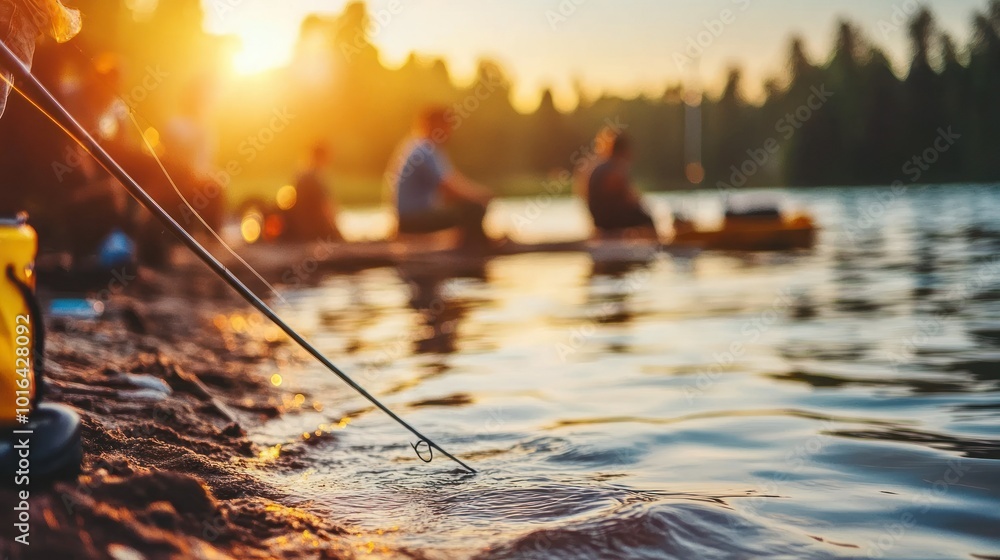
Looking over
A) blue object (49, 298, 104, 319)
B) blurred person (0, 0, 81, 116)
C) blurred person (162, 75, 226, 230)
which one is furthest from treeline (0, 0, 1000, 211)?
blurred person (0, 0, 81, 116)

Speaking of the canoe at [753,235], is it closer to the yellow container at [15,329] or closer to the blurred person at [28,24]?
the blurred person at [28,24]

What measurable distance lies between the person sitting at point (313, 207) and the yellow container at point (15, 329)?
11.9 metres

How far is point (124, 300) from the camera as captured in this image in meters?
8.19

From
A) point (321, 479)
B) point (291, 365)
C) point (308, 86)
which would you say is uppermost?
point (308, 86)

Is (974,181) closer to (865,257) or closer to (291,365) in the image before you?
(865,257)

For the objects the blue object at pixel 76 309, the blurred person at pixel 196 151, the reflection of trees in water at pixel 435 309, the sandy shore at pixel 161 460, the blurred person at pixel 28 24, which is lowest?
the sandy shore at pixel 161 460

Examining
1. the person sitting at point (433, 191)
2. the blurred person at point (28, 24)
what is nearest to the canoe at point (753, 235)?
the person sitting at point (433, 191)

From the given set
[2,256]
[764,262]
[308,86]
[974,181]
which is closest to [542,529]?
[2,256]

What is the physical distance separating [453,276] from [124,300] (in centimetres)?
548

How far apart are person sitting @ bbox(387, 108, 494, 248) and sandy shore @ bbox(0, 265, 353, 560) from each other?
6608 millimetres

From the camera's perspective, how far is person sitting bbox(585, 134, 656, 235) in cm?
1492

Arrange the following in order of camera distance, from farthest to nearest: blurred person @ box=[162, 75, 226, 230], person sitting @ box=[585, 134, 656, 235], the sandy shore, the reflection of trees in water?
person sitting @ box=[585, 134, 656, 235]
blurred person @ box=[162, 75, 226, 230]
the reflection of trees in water
the sandy shore

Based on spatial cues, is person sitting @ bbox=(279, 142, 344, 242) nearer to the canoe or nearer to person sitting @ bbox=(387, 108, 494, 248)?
person sitting @ bbox=(387, 108, 494, 248)

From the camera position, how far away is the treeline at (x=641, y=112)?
31600mm
